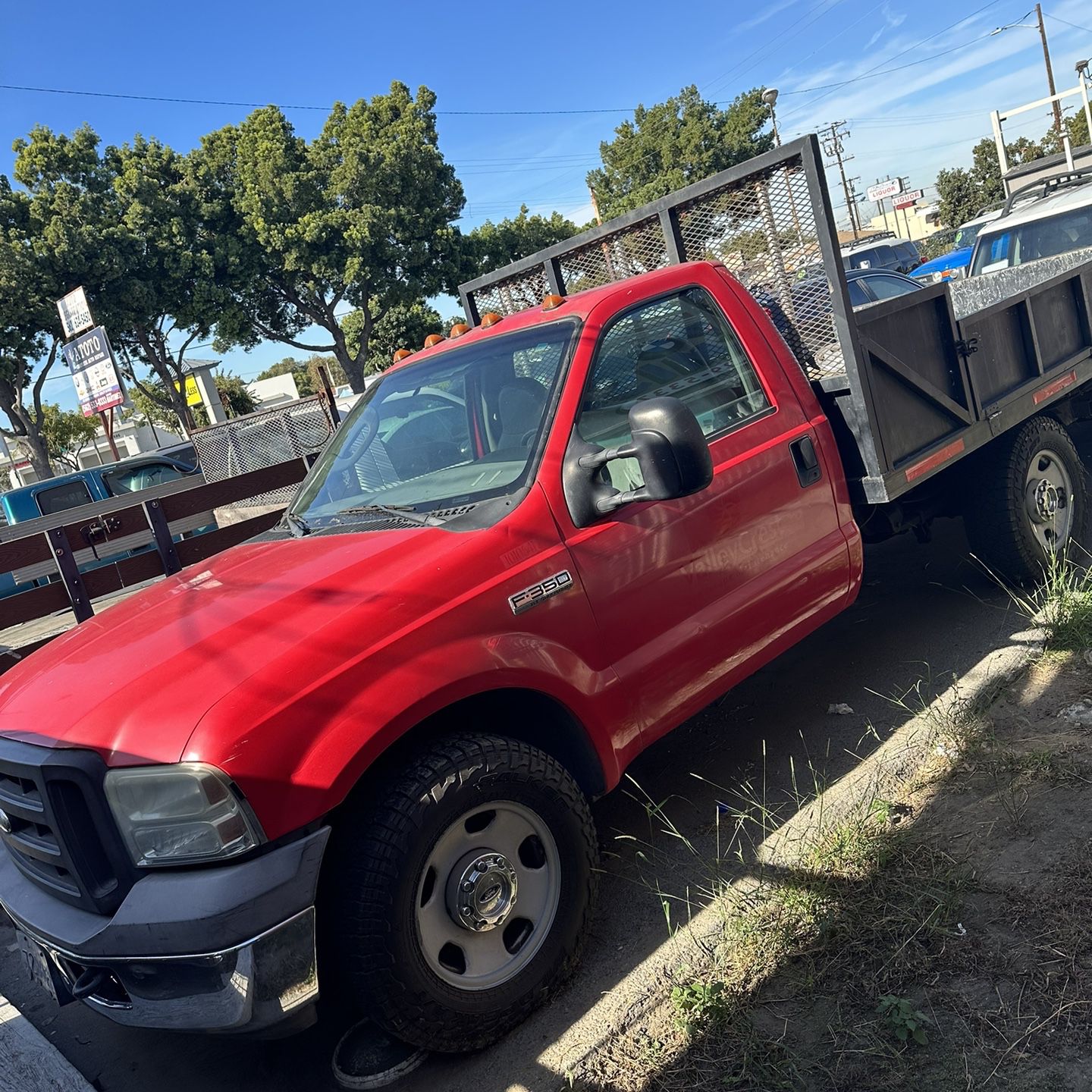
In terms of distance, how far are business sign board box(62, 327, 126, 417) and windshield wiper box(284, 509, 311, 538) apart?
11.5 m

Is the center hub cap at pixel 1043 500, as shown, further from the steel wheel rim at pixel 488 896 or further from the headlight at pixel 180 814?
the headlight at pixel 180 814

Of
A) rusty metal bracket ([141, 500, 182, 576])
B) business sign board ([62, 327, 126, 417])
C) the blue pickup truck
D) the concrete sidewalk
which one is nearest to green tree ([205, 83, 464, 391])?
business sign board ([62, 327, 126, 417])

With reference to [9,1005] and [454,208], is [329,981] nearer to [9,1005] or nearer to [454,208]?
[9,1005]

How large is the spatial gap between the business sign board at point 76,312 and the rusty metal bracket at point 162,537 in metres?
9.45

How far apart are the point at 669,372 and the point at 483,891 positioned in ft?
6.51

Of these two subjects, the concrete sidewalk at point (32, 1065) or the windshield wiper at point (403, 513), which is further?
the windshield wiper at point (403, 513)

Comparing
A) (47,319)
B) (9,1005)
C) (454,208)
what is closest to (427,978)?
(9,1005)

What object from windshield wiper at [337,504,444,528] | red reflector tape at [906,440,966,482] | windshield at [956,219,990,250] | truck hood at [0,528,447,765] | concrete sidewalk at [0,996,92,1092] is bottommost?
concrete sidewalk at [0,996,92,1092]

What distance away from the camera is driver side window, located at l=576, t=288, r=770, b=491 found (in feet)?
10.8

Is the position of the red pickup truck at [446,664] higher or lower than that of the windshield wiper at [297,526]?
lower

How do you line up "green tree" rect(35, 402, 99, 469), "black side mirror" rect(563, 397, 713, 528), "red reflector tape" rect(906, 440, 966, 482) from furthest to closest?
"green tree" rect(35, 402, 99, 469) < "red reflector tape" rect(906, 440, 966, 482) < "black side mirror" rect(563, 397, 713, 528)

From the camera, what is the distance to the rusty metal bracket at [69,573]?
529 centimetres

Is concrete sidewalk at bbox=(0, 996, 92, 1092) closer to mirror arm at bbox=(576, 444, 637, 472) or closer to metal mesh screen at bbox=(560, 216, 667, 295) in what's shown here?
mirror arm at bbox=(576, 444, 637, 472)

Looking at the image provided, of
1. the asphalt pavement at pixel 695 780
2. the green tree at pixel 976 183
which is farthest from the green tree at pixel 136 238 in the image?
the green tree at pixel 976 183
